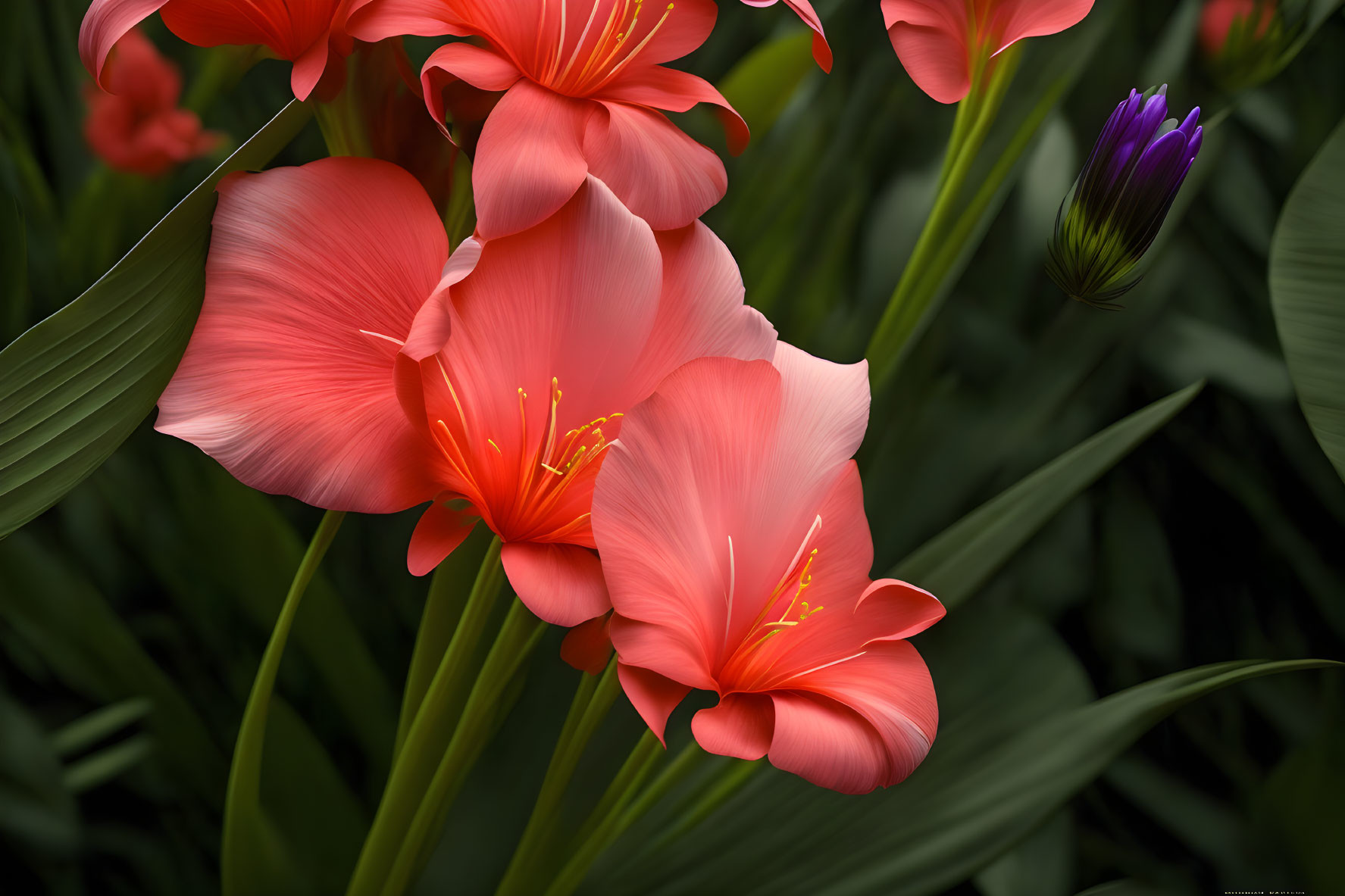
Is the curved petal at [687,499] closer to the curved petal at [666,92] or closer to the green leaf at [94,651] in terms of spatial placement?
the curved petal at [666,92]

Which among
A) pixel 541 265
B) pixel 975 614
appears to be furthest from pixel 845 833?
pixel 541 265

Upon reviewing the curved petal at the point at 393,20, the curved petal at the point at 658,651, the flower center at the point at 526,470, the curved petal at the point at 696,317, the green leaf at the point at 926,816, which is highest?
the curved petal at the point at 393,20

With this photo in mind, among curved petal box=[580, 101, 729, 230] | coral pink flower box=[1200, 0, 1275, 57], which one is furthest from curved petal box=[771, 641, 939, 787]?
coral pink flower box=[1200, 0, 1275, 57]

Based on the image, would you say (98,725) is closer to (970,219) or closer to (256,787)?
(256,787)

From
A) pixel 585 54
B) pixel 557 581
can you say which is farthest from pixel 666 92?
pixel 557 581

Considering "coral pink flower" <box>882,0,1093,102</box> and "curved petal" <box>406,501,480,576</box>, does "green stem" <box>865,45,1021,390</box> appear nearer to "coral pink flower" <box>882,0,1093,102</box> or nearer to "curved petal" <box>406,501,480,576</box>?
"coral pink flower" <box>882,0,1093,102</box>

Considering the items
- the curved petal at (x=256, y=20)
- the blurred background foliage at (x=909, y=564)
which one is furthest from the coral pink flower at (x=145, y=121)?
the curved petal at (x=256, y=20)
